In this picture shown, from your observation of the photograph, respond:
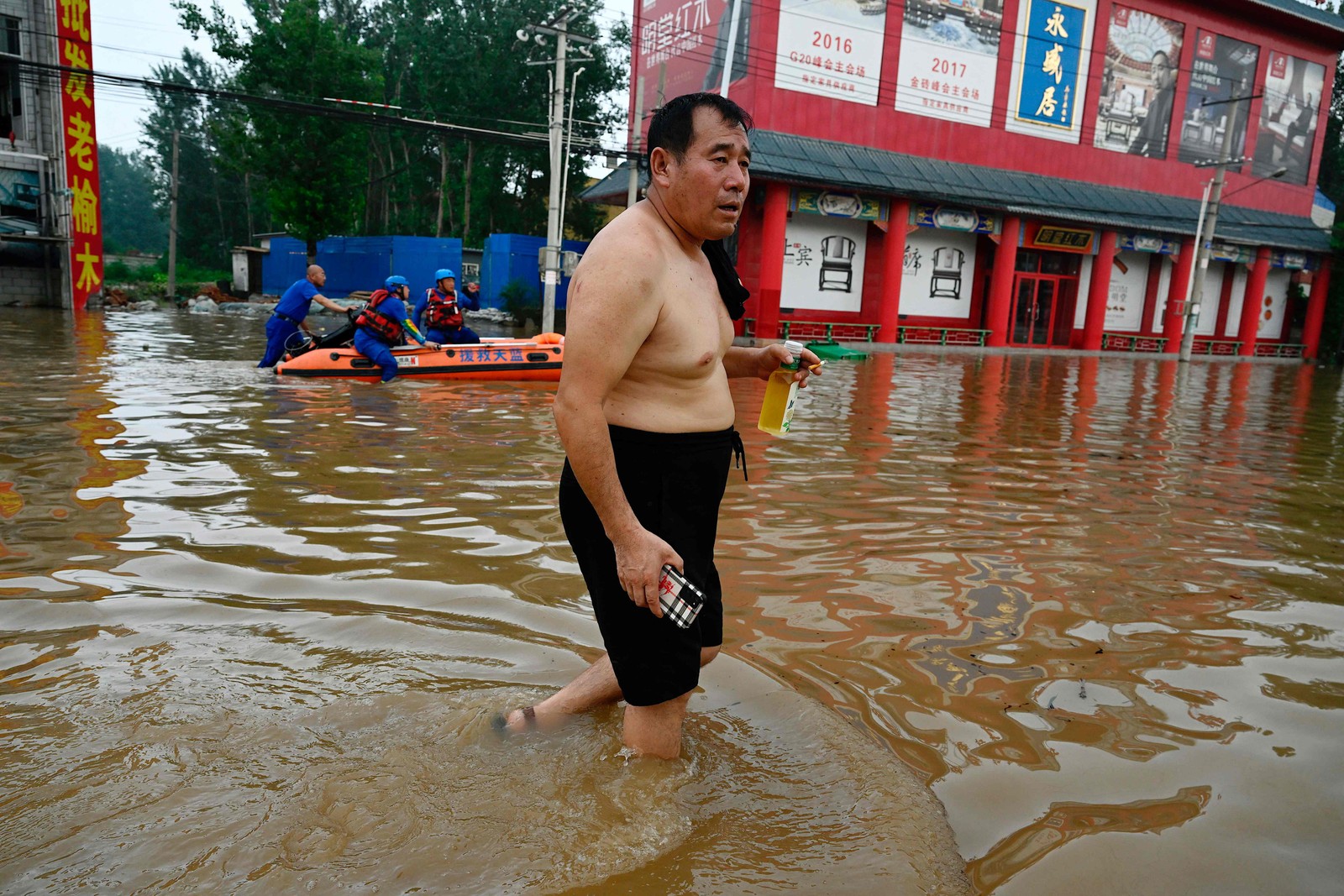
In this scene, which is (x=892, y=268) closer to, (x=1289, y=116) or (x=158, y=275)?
(x=1289, y=116)

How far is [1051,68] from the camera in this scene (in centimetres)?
2823

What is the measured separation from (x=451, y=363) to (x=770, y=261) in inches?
520

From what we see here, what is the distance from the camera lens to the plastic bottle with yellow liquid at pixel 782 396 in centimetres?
298

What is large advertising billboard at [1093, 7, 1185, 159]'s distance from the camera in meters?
29.4

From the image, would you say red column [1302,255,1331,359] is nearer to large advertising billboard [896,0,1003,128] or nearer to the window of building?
large advertising billboard [896,0,1003,128]

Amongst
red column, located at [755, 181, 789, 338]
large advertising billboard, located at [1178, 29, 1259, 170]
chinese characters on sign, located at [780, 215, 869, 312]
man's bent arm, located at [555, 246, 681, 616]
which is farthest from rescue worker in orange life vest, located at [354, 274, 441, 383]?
large advertising billboard, located at [1178, 29, 1259, 170]

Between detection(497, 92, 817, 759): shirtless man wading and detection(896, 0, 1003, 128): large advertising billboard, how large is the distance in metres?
25.9

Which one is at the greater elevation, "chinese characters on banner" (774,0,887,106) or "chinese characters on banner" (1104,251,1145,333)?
"chinese characters on banner" (774,0,887,106)

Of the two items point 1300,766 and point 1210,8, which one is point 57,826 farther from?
point 1210,8

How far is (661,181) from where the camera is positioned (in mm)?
2529

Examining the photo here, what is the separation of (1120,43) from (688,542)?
3308 cm

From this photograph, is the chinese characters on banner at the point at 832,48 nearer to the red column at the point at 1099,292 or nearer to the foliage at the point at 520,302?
the red column at the point at 1099,292

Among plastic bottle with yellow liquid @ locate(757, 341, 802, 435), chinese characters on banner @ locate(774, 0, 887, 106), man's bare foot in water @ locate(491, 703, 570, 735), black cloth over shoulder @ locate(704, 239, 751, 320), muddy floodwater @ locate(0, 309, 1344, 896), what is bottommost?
muddy floodwater @ locate(0, 309, 1344, 896)

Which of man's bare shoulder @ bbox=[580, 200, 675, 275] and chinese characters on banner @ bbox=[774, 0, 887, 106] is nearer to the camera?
man's bare shoulder @ bbox=[580, 200, 675, 275]
